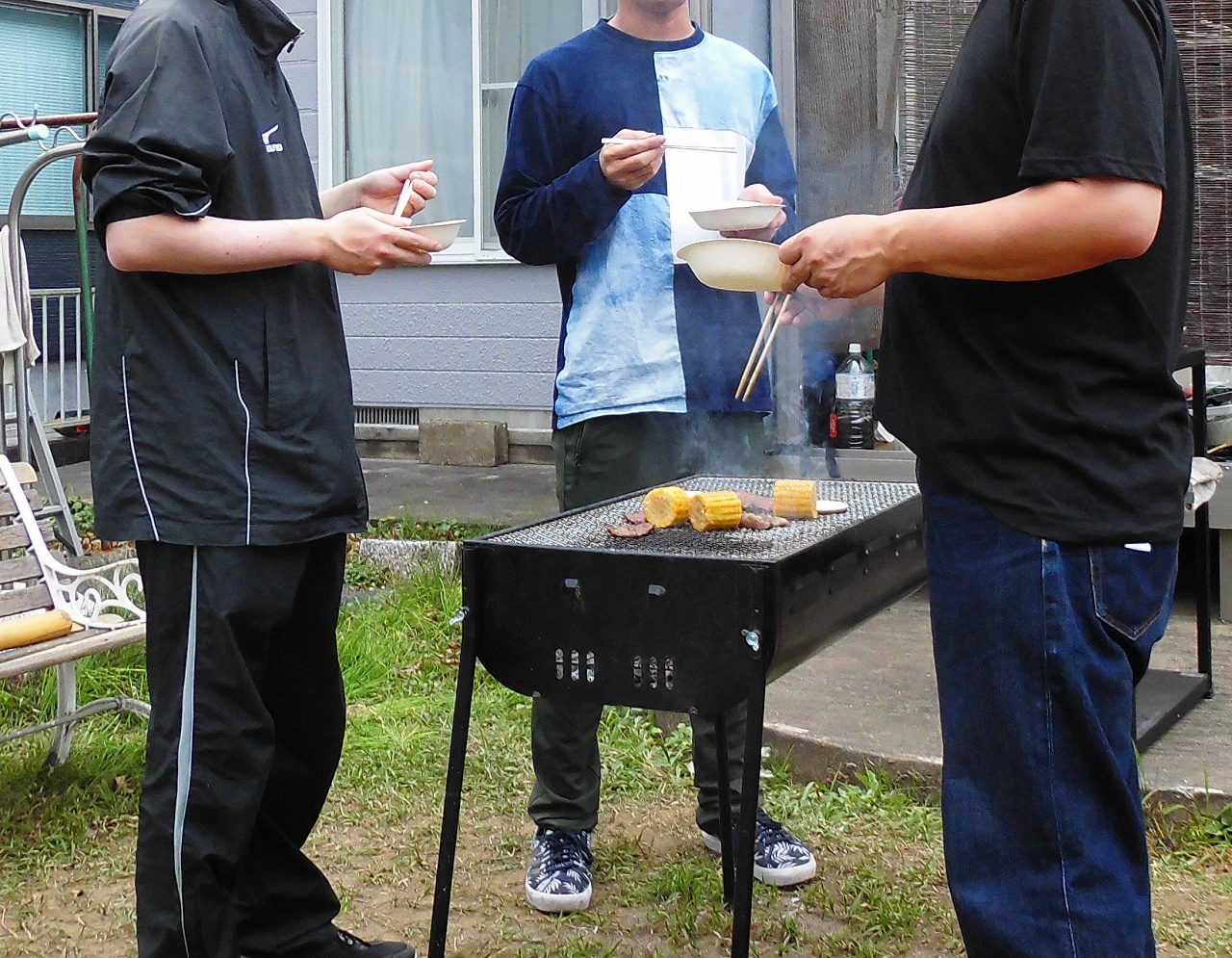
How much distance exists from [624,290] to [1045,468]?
160cm

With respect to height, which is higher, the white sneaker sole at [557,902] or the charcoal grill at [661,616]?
the charcoal grill at [661,616]

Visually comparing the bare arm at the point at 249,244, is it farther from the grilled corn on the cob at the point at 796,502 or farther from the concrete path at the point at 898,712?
the concrete path at the point at 898,712

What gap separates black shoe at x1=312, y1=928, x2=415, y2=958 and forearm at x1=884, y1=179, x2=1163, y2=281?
6.30 ft

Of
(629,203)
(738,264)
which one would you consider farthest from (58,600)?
(738,264)

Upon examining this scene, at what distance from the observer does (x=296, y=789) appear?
2.76m

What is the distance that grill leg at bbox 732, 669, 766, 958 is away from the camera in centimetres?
235

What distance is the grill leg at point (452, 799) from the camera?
2629 millimetres

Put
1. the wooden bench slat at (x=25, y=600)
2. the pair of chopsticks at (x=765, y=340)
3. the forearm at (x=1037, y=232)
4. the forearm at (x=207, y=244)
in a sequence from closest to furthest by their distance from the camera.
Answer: the forearm at (x=1037, y=232) < the forearm at (x=207, y=244) < the pair of chopsticks at (x=765, y=340) < the wooden bench slat at (x=25, y=600)

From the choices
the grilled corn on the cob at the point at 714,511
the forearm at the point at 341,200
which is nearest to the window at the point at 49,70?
the forearm at the point at 341,200

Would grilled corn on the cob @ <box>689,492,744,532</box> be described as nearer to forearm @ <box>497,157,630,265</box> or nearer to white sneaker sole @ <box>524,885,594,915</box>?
forearm @ <box>497,157,630,265</box>

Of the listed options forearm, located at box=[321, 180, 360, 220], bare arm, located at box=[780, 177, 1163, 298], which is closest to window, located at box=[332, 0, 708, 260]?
forearm, located at box=[321, 180, 360, 220]

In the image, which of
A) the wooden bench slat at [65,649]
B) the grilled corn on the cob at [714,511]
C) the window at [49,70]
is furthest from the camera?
the window at [49,70]

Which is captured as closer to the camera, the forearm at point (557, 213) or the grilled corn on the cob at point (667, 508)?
the grilled corn on the cob at point (667, 508)

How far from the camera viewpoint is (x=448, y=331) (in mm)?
8445
